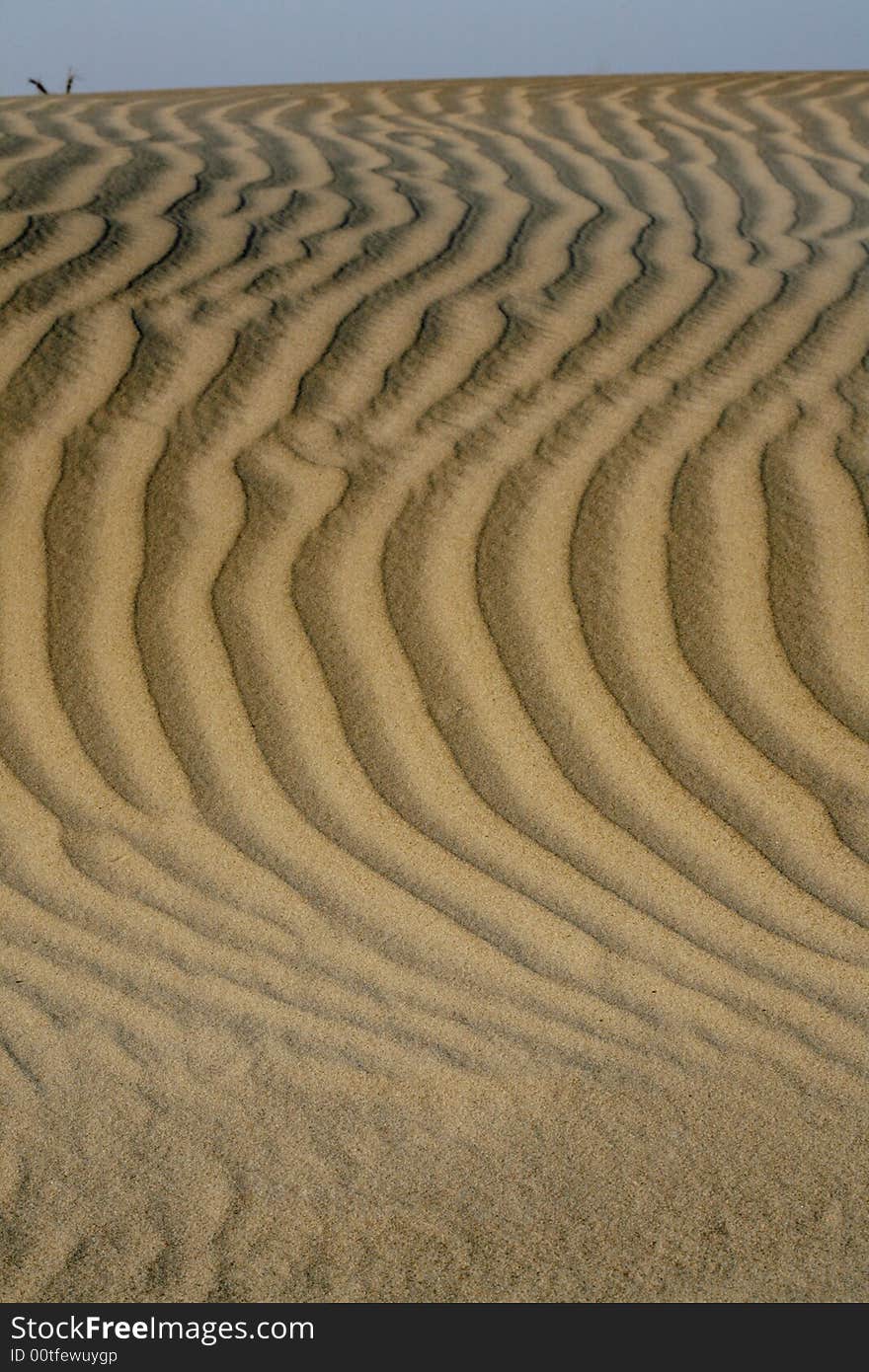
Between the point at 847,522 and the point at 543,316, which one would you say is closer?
the point at 847,522

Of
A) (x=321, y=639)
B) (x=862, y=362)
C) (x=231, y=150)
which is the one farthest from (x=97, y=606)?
(x=231, y=150)

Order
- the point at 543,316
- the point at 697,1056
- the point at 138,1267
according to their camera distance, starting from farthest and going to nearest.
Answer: the point at 543,316 < the point at 697,1056 < the point at 138,1267

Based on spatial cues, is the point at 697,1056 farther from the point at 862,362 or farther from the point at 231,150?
the point at 231,150

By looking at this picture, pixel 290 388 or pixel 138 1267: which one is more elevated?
pixel 290 388
